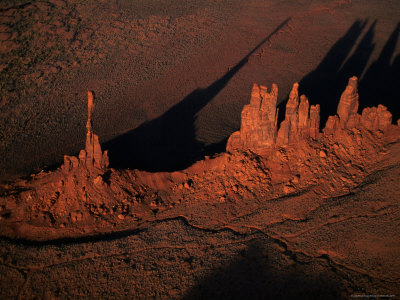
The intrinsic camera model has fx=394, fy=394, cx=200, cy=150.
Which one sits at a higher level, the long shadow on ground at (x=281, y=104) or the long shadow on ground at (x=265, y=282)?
the long shadow on ground at (x=281, y=104)

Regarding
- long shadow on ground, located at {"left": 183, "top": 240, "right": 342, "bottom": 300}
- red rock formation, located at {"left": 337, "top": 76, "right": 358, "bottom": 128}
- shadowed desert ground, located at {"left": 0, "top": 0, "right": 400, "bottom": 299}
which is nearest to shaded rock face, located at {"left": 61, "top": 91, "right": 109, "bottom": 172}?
shadowed desert ground, located at {"left": 0, "top": 0, "right": 400, "bottom": 299}

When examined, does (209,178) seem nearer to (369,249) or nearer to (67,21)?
(369,249)

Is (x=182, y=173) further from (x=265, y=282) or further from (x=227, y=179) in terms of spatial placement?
(x=265, y=282)

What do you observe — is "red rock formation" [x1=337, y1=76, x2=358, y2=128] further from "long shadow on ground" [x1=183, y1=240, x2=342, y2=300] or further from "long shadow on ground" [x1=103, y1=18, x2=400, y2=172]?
"long shadow on ground" [x1=183, y1=240, x2=342, y2=300]

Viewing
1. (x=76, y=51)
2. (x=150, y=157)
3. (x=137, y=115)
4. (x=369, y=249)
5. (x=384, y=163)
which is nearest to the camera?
(x=369, y=249)

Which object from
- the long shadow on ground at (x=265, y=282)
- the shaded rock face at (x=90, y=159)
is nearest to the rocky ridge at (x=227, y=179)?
the shaded rock face at (x=90, y=159)

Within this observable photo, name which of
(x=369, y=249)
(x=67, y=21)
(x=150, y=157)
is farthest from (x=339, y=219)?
(x=67, y=21)

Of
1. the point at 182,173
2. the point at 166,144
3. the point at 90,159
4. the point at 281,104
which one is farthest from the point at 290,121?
the point at 90,159

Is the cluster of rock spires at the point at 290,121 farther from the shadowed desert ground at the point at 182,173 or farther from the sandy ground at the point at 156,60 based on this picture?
the sandy ground at the point at 156,60
